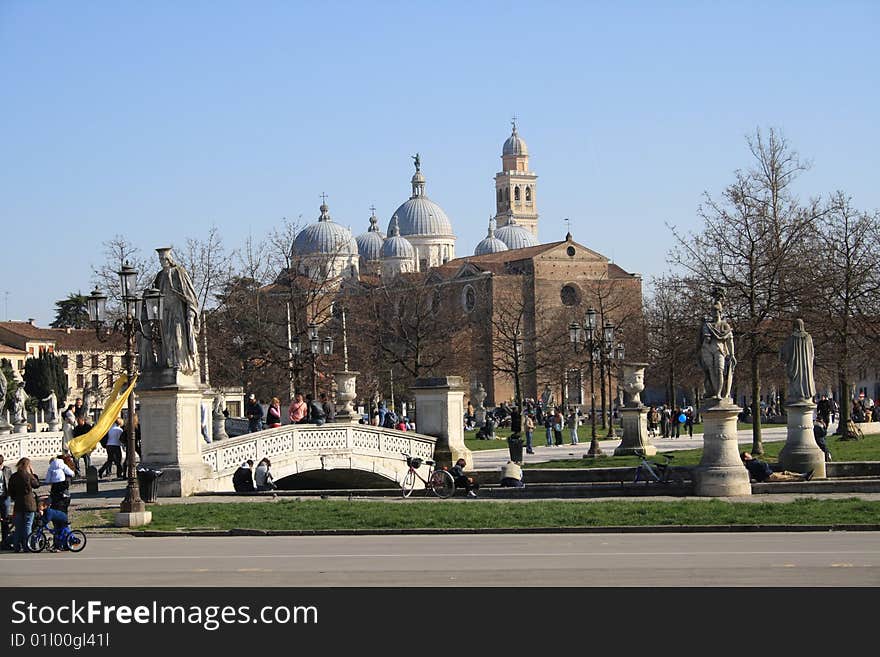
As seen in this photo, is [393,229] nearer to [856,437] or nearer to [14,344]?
[14,344]

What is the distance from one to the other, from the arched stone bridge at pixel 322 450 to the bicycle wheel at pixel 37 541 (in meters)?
9.76

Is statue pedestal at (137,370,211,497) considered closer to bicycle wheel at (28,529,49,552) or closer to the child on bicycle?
the child on bicycle

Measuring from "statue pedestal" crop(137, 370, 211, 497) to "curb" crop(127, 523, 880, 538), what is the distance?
604cm

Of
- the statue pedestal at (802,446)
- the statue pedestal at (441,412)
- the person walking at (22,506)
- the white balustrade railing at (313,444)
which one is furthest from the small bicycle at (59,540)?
the statue pedestal at (441,412)

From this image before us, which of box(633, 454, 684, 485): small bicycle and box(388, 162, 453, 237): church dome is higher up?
box(388, 162, 453, 237): church dome

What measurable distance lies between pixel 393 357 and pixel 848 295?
33.3 meters

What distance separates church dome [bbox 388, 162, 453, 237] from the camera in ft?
594

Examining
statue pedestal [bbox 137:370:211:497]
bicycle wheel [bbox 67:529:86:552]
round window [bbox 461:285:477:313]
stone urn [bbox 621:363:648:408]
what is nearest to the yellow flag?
statue pedestal [bbox 137:370:211:497]

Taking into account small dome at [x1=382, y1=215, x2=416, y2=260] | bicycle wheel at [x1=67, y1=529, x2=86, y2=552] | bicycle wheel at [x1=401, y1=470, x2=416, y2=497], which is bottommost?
bicycle wheel at [x1=67, y1=529, x2=86, y2=552]

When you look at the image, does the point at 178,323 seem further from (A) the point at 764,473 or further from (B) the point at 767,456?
(B) the point at 767,456

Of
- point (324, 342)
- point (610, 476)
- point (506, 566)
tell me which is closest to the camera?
point (506, 566)

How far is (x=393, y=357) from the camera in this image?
72312mm

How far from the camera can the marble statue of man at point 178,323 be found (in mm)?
28125
